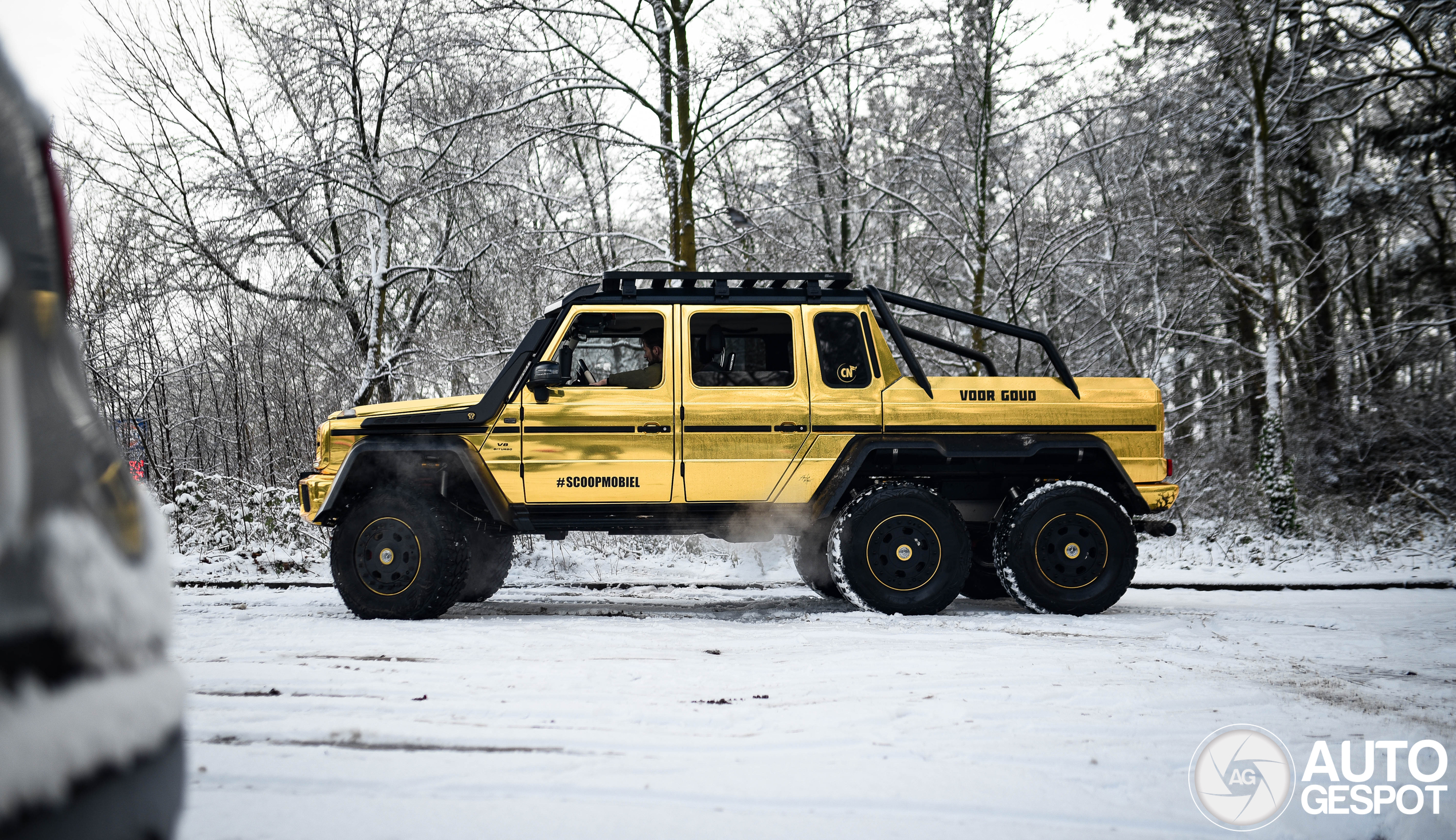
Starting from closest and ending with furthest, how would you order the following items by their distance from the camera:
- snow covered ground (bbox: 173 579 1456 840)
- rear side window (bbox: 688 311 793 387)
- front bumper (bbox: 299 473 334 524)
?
1. snow covered ground (bbox: 173 579 1456 840)
2. front bumper (bbox: 299 473 334 524)
3. rear side window (bbox: 688 311 793 387)

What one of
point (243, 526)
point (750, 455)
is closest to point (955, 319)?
point (750, 455)

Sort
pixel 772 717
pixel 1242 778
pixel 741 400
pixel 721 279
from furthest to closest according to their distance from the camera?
pixel 721 279
pixel 741 400
pixel 772 717
pixel 1242 778

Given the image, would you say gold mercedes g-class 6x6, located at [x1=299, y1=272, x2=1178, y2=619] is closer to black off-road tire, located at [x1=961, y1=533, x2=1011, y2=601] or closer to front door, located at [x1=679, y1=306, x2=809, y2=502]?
front door, located at [x1=679, y1=306, x2=809, y2=502]

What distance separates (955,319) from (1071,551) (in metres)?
1.86

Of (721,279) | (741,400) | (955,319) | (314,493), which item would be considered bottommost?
(314,493)

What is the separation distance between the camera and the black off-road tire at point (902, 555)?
219 inches

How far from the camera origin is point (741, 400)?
5.73 metres

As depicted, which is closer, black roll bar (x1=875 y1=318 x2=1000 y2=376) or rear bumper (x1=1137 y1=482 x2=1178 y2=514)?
rear bumper (x1=1137 y1=482 x2=1178 y2=514)

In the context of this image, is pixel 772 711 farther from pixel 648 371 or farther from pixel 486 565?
pixel 486 565

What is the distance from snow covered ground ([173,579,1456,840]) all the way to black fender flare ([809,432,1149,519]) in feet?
2.81

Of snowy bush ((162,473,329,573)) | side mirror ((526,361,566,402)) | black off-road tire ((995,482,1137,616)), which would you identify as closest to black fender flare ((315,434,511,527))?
side mirror ((526,361,566,402))

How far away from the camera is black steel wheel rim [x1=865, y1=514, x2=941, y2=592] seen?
558 centimetres

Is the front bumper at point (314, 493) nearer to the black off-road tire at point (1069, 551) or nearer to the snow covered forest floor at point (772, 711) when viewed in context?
the snow covered forest floor at point (772, 711)

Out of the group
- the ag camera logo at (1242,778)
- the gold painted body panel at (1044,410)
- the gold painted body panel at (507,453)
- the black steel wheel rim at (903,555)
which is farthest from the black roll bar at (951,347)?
the ag camera logo at (1242,778)
